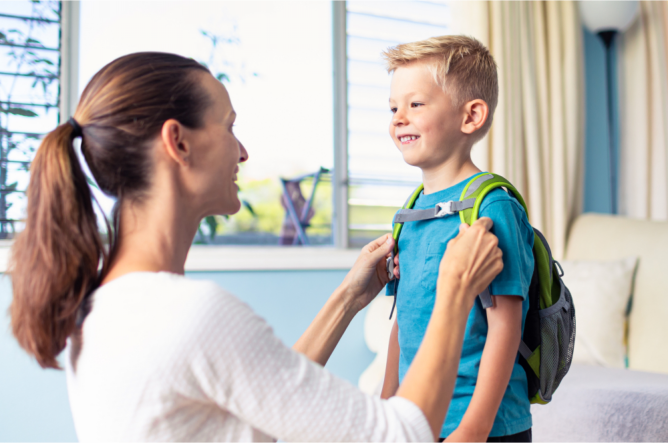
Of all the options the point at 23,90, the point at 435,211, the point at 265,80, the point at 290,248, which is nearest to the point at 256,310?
the point at 290,248

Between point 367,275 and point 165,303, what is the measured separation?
0.54 m

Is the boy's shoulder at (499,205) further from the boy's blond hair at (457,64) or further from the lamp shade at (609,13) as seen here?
the lamp shade at (609,13)

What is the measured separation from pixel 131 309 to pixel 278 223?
1.95 m

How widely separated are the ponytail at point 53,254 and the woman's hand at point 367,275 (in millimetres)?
536

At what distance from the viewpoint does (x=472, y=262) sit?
78 cm

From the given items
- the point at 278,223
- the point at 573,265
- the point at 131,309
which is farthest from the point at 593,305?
the point at 131,309

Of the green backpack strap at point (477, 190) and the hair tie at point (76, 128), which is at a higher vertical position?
the hair tie at point (76, 128)

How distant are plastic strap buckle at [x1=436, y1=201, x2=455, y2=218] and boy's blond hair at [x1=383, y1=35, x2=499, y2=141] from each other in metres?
0.20

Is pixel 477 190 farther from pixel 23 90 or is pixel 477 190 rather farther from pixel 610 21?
pixel 610 21

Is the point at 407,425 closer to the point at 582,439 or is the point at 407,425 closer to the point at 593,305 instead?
the point at 582,439

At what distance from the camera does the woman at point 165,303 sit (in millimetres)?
A: 642

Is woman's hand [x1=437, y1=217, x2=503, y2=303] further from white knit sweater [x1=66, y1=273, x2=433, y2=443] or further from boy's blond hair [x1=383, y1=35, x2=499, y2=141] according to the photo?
boy's blond hair [x1=383, y1=35, x2=499, y2=141]

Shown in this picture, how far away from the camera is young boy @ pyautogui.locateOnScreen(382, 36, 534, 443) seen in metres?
0.83

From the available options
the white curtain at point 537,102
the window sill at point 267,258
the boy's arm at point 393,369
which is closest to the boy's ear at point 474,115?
the boy's arm at point 393,369
